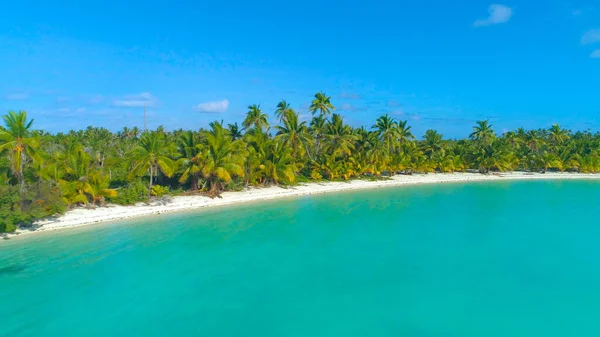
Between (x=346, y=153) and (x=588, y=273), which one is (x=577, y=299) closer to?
(x=588, y=273)

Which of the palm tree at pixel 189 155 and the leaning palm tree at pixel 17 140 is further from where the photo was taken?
the palm tree at pixel 189 155

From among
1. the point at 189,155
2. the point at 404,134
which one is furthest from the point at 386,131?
the point at 189,155

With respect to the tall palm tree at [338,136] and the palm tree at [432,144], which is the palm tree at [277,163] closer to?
the tall palm tree at [338,136]

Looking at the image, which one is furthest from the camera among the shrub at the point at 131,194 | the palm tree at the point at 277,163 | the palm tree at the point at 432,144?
the palm tree at the point at 432,144

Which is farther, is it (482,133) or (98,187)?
(482,133)

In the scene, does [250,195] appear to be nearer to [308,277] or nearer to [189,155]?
[189,155]

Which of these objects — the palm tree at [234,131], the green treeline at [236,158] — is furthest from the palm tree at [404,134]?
the palm tree at [234,131]
